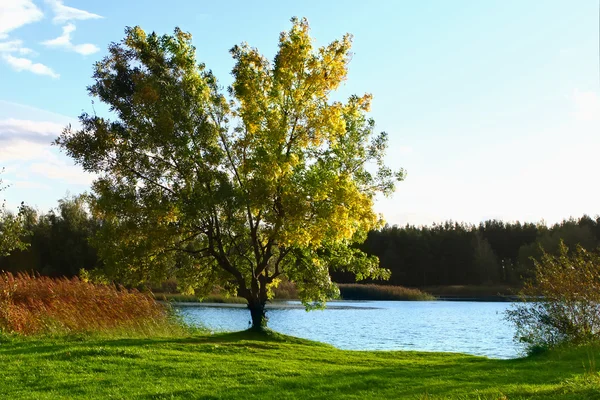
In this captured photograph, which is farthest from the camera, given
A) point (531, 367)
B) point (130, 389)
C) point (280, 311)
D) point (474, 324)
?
point (280, 311)

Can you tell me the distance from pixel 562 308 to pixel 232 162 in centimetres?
1110

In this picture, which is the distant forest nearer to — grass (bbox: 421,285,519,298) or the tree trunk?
grass (bbox: 421,285,519,298)

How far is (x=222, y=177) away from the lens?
19.3 metres

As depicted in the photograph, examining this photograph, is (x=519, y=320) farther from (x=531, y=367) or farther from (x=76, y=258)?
(x=76, y=258)

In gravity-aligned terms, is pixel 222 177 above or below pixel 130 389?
above

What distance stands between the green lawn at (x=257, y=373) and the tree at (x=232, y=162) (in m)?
4.00

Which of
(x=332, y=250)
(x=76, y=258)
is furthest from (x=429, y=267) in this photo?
(x=332, y=250)

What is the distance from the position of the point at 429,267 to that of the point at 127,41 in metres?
81.3

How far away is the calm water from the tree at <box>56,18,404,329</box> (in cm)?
400

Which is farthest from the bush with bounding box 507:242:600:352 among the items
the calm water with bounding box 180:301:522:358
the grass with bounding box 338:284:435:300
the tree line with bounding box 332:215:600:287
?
the tree line with bounding box 332:215:600:287

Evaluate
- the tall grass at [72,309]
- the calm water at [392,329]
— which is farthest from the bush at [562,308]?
the tall grass at [72,309]

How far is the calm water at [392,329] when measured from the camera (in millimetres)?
23656

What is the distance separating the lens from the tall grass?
17297mm

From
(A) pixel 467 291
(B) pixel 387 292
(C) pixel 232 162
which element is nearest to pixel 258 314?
(C) pixel 232 162
